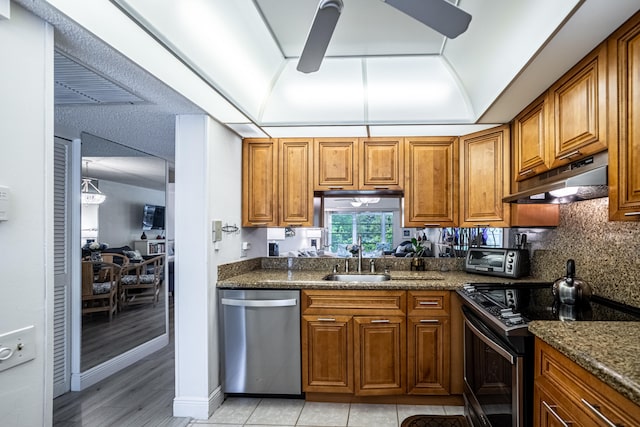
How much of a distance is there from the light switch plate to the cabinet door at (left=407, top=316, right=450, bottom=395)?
7.37ft

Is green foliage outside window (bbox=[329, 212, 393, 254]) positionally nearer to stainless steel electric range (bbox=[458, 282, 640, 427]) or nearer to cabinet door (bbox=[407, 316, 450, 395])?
cabinet door (bbox=[407, 316, 450, 395])

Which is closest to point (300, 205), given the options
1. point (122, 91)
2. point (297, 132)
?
point (297, 132)

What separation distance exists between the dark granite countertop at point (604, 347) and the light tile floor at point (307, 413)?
4.68 ft

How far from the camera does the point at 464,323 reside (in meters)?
2.68

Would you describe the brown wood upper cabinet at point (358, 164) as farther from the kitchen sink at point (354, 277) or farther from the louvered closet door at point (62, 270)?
the louvered closet door at point (62, 270)

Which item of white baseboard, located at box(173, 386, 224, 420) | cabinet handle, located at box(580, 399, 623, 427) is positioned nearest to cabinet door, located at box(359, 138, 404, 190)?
white baseboard, located at box(173, 386, 224, 420)

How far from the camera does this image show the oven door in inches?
68.9

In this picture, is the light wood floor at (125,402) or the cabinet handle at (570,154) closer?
the cabinet handle at (570,154)

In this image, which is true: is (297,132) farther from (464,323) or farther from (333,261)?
(464,323)

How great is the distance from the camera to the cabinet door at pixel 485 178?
2.94 metres

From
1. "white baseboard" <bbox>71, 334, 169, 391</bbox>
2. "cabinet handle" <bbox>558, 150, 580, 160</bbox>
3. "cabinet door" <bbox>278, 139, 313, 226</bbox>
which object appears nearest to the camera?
"cabinet handle" <bbox>558, 150, 580, 160</bbox>

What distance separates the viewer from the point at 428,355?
2.78 m

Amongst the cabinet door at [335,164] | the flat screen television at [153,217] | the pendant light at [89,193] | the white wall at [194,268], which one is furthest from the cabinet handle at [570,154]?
the flat screen television at [153,217]

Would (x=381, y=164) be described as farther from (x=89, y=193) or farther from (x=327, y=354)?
(x=89, y=193)
